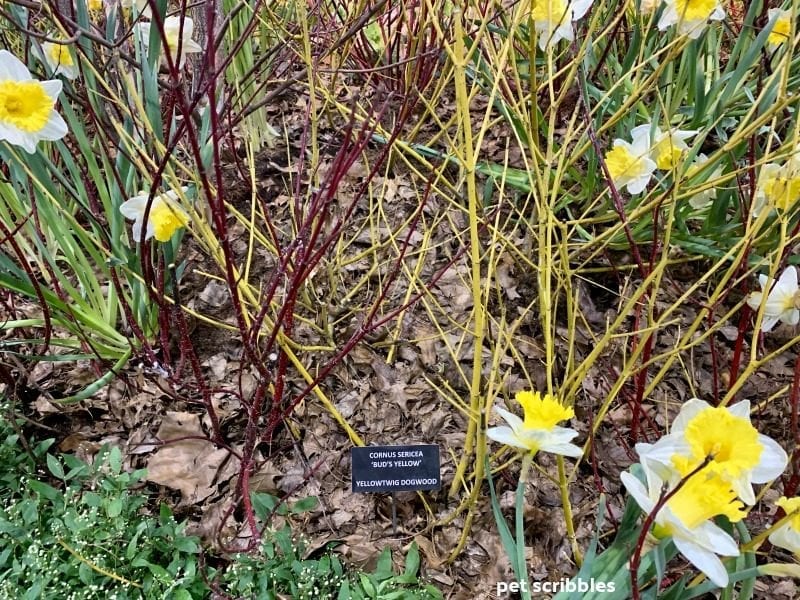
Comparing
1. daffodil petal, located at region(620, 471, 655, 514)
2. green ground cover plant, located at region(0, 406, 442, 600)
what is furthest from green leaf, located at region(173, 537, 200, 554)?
daffodil petal, located at region(620, 471, 655, 514)

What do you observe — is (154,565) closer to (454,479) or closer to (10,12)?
(454,479)

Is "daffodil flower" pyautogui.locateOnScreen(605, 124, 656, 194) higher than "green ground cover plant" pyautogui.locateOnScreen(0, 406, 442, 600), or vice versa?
"daffodil flower" pyautogui.locateOnScreen(605, 124, 656, 194)

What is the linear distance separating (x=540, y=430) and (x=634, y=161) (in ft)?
2.51

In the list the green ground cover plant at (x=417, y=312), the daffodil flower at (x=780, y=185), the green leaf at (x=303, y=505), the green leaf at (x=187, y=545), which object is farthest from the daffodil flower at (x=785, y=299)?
the green leaf at (x=187, y=545)

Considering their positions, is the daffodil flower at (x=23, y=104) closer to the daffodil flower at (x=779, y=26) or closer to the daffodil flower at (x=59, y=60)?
the daffodil flower at (x=59, y=60)

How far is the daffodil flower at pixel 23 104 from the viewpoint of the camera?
1076 millimetres

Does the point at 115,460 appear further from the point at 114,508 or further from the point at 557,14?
the point at 557,14

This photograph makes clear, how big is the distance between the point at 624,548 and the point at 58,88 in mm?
1354

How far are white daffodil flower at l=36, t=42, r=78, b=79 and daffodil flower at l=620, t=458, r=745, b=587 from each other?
4.88 ft

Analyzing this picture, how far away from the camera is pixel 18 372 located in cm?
158

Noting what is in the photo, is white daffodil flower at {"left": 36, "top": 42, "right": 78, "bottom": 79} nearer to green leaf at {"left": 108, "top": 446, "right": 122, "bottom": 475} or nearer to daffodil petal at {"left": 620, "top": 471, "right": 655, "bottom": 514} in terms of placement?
green leaf at {"left": 108, "top": 446, "right": 122, "bottom": 475}

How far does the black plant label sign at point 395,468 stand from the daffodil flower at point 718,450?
0.62 meters

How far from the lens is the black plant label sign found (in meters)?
1.33

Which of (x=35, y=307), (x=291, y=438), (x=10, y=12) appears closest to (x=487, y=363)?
(x=291, y=438)
